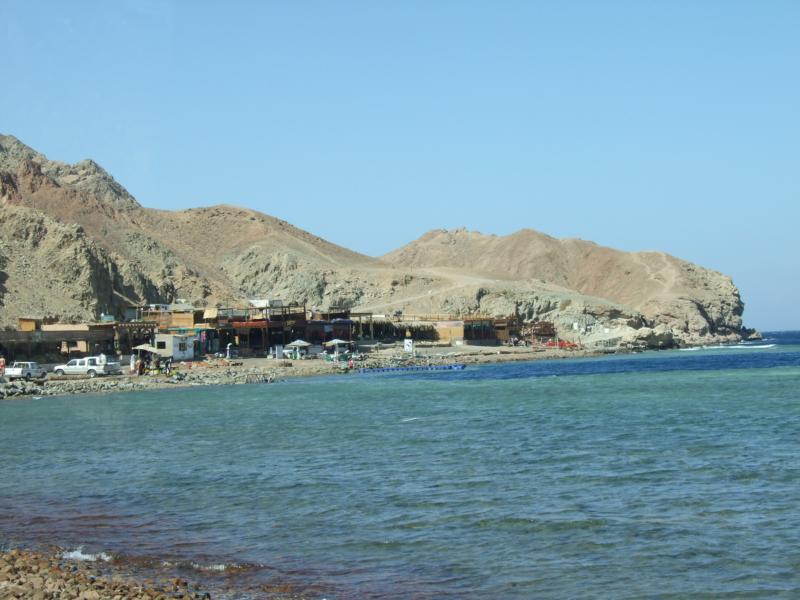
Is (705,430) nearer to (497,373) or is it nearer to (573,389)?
(573,389)

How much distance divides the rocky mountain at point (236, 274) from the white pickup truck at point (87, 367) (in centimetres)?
1077

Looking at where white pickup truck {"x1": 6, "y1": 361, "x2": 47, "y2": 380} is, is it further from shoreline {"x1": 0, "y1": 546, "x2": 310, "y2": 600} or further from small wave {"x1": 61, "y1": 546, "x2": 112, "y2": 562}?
shoreline {"x1": 0, "y1": 546, "x2": 310, "y2": 600}

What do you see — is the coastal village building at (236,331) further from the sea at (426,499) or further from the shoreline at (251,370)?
the sea at (426,499)

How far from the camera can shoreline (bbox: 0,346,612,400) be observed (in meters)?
46.8

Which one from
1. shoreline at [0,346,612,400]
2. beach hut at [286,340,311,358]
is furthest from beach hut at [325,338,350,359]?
shoreline at [0,346,612,400]

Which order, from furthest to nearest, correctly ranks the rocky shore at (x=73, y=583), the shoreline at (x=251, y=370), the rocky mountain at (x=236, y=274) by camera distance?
1. the rocky mountain at (x=236, y=274)
2. the shoreline at (x=251, y=370)
3. the rocky shore at (x=73, y=583)

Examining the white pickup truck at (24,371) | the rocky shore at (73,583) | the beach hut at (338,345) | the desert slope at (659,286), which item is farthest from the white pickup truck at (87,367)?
the desert slope at (659,286)

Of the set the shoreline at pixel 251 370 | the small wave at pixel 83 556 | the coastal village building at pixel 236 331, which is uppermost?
the coastal village building at pixel 236 331

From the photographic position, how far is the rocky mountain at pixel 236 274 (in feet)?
243

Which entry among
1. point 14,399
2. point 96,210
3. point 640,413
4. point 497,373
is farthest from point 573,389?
point 96,210

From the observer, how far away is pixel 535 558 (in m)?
13.1

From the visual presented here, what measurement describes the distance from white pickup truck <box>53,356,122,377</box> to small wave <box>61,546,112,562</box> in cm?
4058

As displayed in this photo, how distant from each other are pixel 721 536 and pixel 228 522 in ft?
25.7

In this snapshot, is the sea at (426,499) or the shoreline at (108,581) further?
the sea at (426,499)
